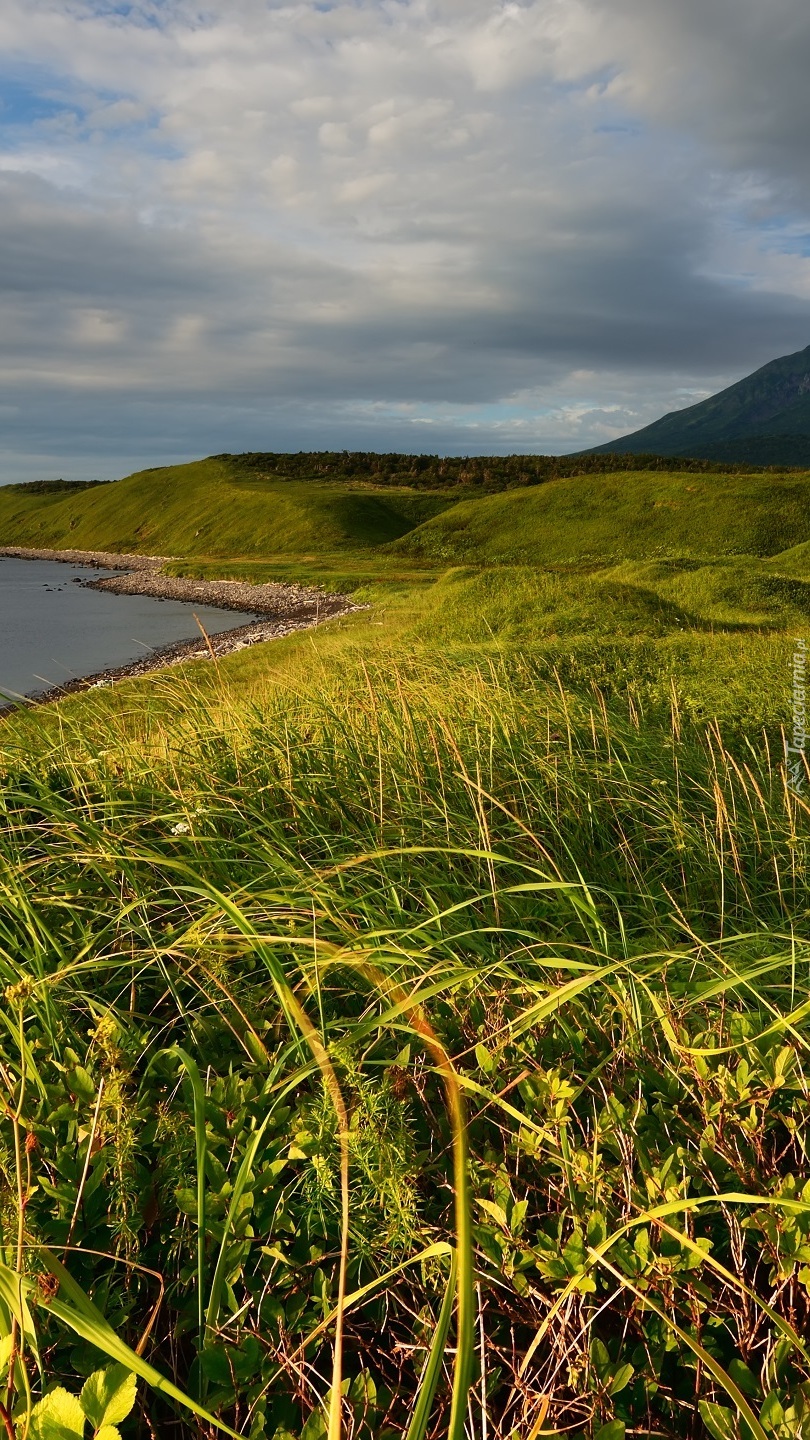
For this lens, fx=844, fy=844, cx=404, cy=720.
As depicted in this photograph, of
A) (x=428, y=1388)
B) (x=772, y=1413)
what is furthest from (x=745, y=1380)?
(x=428, y=1388)

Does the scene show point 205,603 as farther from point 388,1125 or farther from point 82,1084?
point 388,1125

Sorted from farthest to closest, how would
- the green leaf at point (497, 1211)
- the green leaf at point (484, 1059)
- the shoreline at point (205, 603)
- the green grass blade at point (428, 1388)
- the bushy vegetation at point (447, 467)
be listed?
the bushy vegetation at point (447, 467) → the shoreline at point (205, 603) → the green leaf at point (484, 1059) → the green leaf at point (497, 1211) → the green grass blade at point (428, 1388)

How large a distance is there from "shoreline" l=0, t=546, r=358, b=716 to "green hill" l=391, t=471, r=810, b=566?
11.4m

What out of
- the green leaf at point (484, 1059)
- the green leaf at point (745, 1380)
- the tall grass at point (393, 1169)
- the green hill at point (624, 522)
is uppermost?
the green hill at point (624, 522)

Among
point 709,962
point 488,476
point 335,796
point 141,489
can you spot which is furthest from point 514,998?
point 141,489

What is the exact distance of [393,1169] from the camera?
6.15 feet

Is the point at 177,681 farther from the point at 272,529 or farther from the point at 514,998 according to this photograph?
the point at 272,529

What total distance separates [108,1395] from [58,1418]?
0.26 ft

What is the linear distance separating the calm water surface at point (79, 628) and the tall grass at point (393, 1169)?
902 inches

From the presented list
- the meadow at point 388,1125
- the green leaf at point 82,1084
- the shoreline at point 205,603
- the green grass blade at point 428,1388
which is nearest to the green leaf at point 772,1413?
the meadow at point 388,1125

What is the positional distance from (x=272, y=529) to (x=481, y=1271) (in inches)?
3634

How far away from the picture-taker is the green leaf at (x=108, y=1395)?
4.58 ft

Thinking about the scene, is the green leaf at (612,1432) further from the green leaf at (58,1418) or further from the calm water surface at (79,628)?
the calm water surface at (79,628)

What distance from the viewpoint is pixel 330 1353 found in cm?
179
